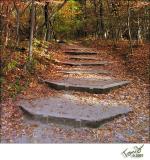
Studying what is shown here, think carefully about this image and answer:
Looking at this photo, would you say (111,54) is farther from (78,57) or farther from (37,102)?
(37,102)

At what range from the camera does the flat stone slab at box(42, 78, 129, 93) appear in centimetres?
1130

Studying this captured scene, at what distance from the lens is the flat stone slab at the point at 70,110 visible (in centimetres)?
859

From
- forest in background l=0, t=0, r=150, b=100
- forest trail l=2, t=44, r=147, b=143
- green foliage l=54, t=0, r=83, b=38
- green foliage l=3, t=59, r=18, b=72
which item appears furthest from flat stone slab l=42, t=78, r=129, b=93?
green foliage l=54, t=0, r=83, b=38

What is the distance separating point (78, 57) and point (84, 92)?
598 centimetres

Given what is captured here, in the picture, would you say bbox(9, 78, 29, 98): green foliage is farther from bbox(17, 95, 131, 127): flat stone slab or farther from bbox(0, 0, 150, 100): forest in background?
bbox(17, 95, 131, 127): flat stone slab

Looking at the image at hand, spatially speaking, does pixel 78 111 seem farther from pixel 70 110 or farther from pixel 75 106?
pixel 75 106

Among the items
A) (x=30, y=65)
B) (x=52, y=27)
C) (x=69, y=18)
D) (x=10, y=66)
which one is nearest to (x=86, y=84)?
(x=30, y=65)

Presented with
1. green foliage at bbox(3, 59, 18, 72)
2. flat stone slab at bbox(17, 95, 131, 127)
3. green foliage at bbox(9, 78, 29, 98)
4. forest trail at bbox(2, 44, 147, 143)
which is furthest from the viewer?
green foliage at bbox(3, 59, 18, 72)

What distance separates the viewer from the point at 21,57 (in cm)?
1382
